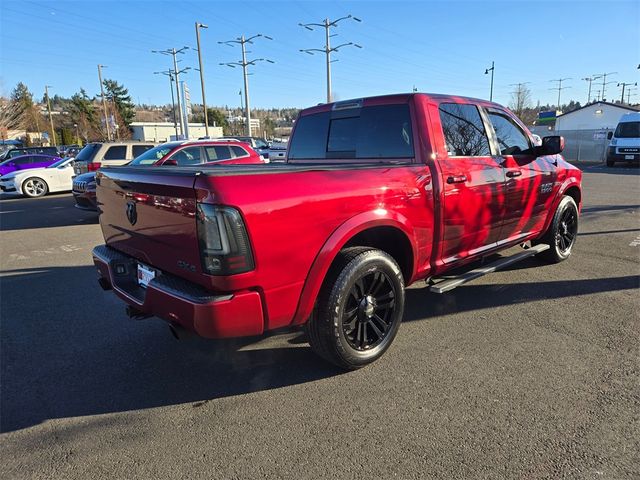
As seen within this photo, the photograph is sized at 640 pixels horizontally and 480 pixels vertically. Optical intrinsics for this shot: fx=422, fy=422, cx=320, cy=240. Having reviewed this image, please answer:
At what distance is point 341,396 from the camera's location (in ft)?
9.25

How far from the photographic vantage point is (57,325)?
409 cm

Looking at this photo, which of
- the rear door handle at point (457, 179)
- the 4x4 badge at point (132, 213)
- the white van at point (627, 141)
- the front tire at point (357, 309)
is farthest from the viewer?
the white van at point (627, 141)

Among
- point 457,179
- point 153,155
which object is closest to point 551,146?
point 457,179

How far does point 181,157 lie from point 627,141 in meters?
21.7

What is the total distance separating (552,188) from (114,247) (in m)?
4.79

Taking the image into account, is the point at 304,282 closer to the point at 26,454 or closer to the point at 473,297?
the point at 26,454

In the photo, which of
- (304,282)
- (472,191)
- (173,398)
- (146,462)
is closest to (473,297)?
(472,191)

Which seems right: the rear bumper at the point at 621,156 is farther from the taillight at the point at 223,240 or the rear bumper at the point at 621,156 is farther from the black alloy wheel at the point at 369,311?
the taillight at the point at 223,240

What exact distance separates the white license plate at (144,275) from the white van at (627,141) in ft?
80.5

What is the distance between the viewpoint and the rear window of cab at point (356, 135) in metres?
3.66

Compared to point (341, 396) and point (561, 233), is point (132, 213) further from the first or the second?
point (561, 233)

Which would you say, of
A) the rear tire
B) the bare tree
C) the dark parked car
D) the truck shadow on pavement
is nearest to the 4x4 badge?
the truck shadow on pavement

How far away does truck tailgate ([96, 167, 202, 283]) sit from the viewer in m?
2.43

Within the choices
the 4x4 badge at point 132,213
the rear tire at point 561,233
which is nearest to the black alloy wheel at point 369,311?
the 4x4 badge at point 132,213
